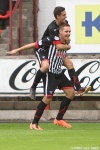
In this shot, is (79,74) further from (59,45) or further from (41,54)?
(59,45)

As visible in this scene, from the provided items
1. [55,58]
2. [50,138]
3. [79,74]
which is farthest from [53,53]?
[79,74]

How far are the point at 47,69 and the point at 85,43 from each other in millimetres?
5792

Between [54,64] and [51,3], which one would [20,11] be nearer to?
[51,3]

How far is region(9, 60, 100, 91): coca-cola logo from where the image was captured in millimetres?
19125

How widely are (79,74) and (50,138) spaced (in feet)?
19.1

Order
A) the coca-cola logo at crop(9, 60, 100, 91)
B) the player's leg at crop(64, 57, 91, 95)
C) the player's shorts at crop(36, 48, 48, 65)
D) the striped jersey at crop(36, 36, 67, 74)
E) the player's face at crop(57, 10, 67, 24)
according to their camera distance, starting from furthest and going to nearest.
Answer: the coca-cola logo at crop(9, 60, 100, 91)
the player's leg at crop(64, 57, 91, 95)
the player's shorts at crop(36, 48, 48, 65)
the striped jersey at crop(36, 36, 67, 74)
the player's face at crop(57, 10, 67, 24)

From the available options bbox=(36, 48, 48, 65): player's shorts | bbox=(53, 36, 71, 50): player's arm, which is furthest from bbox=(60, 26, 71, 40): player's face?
bbox=(36, 48, 48, 65): player's shorts

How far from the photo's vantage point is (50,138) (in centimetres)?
1345

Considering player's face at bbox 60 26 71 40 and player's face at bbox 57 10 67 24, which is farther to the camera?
player's face at bbox 57 10 67 24

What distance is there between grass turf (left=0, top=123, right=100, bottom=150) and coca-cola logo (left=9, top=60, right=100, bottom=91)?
2.40 meters

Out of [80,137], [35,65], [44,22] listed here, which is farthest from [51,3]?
[80,137]

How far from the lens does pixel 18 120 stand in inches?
736

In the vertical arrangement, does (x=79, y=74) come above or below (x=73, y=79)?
below

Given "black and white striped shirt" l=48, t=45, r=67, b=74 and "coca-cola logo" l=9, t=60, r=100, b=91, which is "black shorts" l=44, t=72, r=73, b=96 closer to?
"black and white striped shirt" l=48, t=45, r=67, b=74
